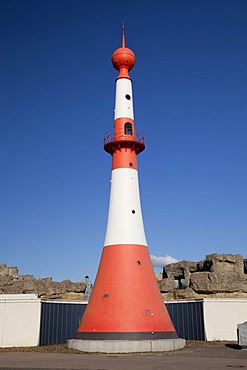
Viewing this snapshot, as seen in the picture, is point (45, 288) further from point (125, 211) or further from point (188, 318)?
point (125, 211)

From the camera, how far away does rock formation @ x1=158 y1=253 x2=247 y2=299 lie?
3369 cm

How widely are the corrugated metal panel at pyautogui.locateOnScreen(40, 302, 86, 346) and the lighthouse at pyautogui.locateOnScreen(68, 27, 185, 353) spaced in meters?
4.88

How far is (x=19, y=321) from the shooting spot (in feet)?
77.4

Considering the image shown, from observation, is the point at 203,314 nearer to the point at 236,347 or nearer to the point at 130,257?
the point at 236,347

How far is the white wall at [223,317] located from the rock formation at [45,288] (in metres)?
12.9

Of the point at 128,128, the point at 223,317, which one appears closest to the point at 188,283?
the point at 223,317

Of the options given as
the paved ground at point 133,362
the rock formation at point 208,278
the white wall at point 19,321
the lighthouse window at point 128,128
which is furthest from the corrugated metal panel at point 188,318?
the lighthouse window at point 128,128

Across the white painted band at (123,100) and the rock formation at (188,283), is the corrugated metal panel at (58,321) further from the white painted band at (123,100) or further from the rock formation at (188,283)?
the white painted band at (123,100)

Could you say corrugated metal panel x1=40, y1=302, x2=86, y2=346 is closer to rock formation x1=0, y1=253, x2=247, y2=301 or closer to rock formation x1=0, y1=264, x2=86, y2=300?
rock formation x1=0, y1=253, x2=247, y2=301

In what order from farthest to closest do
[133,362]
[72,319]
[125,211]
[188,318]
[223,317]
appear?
[188,318]
[72,319]
[223,317]
[125,211]
[133,362]

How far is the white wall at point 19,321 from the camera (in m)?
23.2

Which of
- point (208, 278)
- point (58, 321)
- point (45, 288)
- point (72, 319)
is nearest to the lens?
point (58, 321)

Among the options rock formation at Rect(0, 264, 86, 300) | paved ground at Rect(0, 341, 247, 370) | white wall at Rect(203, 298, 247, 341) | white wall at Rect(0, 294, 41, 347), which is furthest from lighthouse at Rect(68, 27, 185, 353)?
rock formation at Rect(0, 264, 86, 300)

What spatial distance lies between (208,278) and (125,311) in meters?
16.9
